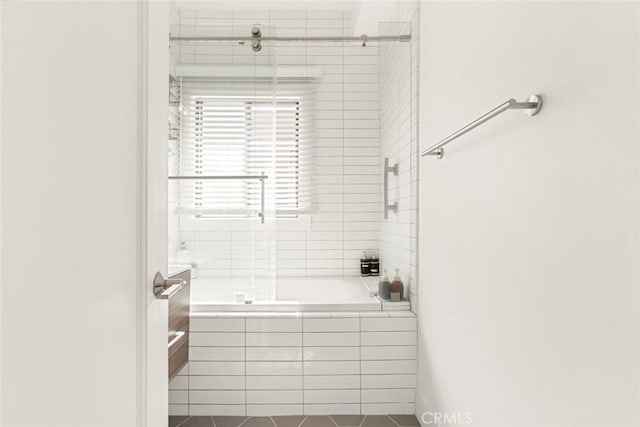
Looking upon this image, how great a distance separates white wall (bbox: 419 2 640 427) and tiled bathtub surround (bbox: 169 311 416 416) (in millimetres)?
412

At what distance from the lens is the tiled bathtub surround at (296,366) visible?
2057 mm

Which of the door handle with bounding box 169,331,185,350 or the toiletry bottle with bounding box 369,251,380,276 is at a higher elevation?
the toiletry bottle with bounding box 369,251,380,276

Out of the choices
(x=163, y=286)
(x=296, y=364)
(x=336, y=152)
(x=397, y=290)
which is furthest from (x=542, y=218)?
(x=336, y=152)

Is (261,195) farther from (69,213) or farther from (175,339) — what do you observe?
(69,213)

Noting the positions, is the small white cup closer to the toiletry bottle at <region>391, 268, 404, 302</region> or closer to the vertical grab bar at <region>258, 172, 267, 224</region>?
the vertical grab bar at <region>258, 172, 267, 224</region>

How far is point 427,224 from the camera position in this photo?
1967 mm

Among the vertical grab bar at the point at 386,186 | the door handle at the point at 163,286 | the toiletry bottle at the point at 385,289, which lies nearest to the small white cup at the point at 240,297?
the toiletry bottle at the point at 385,289

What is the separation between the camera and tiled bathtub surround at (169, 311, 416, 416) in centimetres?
206

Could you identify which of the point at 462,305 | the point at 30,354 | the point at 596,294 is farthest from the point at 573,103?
the point at 30,354

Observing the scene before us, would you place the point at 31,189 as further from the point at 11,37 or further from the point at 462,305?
the point at 462,305

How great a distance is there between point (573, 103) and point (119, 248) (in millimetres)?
978

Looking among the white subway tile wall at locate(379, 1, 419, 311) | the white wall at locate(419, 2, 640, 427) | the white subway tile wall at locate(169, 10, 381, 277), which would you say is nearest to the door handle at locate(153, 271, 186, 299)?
the white wall at locate(419, 2, 640, 427)

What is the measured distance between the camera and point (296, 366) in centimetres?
207

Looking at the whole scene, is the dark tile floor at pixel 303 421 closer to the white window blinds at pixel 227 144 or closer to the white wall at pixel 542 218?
the white wall at pixel 542 218
